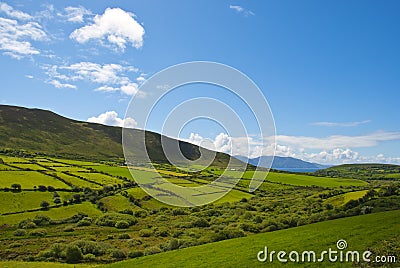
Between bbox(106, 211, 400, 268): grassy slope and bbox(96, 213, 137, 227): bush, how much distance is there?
37911 millimetres

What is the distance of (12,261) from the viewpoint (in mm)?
39469

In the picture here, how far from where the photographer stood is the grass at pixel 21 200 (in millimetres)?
67537

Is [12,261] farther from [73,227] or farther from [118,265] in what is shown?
[73,227]

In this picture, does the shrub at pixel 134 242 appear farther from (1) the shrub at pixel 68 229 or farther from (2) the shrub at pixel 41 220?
(2) the shrub at pixel 41 220

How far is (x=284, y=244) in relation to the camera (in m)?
28.7

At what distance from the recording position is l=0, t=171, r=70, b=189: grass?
80125mm

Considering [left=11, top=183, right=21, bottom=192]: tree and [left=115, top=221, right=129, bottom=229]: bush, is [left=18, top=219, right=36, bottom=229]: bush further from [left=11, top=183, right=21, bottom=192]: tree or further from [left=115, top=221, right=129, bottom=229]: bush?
[left=11, top=183, right=21, bottom=192]: tree

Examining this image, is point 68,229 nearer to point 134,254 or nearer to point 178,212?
point 134,254

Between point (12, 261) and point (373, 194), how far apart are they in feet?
180

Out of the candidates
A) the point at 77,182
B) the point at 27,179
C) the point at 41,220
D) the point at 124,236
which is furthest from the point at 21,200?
the point at 124,236

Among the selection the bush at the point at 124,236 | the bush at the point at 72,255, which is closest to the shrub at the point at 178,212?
the bush at the point at 124,236

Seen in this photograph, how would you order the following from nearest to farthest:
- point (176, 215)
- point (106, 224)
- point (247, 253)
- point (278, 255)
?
point (278, 255), point (247, 253), point (106, 224), point (176, 215)

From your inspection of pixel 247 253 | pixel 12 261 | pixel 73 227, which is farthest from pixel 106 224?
pixel 247 253

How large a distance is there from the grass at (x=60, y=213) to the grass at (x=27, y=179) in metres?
12.6
